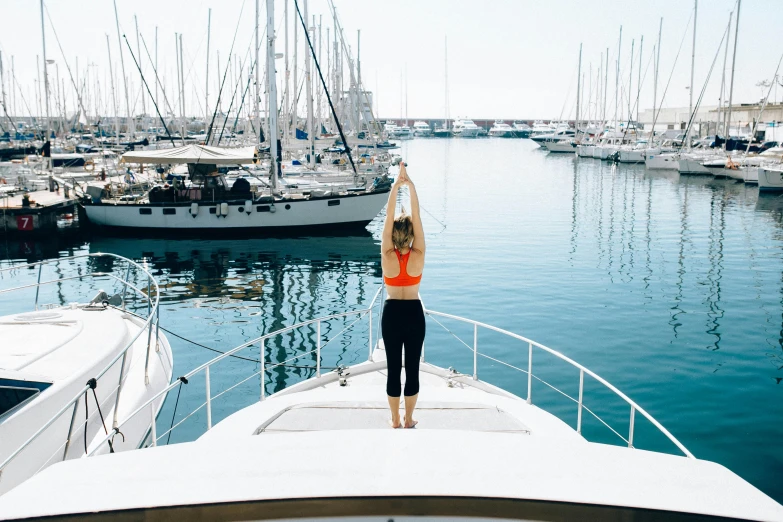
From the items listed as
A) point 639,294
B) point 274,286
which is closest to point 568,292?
point 639,294

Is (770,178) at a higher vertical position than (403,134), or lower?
lower

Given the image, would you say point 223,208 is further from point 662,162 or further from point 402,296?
point 662,162

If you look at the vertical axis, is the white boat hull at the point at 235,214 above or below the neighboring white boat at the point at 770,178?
below

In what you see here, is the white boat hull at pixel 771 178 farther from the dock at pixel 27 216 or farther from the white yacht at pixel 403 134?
the white yacht at pixel 403 134

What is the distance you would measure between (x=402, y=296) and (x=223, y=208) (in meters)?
25.3

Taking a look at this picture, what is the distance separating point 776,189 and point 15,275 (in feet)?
151

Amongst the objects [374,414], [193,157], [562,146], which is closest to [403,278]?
[374,414]

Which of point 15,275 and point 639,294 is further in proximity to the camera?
point 15,275

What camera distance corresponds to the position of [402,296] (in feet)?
16.6

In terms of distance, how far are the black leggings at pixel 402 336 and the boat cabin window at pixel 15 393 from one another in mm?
4510

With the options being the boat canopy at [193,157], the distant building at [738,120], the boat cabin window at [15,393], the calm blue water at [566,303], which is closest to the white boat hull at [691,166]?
the distant building at [738,120]

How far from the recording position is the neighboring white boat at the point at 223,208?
29.2 meters

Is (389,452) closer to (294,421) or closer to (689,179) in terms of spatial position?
(294,421)

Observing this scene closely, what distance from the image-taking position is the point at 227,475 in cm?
263
